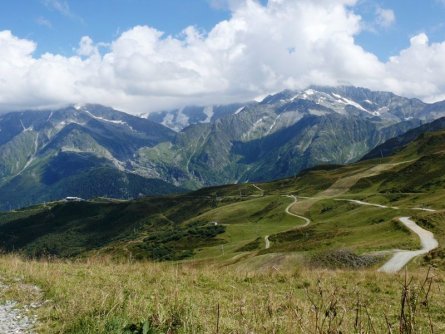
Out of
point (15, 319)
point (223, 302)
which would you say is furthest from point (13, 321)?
point (223, 302)

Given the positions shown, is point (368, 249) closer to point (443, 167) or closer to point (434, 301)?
point (434, 301)

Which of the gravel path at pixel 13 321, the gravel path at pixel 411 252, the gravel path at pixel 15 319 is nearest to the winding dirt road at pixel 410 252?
the gravel path at pixel 411 252

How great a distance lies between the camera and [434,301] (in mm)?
15406

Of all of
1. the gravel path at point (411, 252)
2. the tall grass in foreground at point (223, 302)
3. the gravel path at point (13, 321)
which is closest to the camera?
the tall grass in foreground at point (223, 302)

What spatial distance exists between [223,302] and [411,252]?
4128 cm

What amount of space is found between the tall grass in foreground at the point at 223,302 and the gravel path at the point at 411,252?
15591 mm

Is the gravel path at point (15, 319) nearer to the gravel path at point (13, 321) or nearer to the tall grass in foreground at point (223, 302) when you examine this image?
the gravel path at point (13, 321)

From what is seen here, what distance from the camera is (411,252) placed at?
48.7 meters

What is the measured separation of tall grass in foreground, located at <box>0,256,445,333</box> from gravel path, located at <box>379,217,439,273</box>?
15591mm

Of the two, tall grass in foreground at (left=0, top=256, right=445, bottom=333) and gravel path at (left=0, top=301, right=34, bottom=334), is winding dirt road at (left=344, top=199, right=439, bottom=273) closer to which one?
tall grass in foreground at (left=0, top=256, right=445, bottom=333)

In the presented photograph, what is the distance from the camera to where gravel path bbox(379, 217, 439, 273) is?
4028 centimetres

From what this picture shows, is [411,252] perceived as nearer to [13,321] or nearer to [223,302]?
[223,302]

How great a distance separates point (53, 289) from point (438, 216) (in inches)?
2667

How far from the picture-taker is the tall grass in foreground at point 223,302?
27.1 ft
